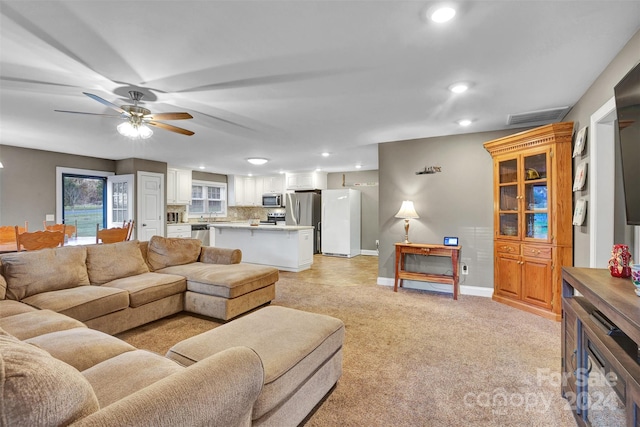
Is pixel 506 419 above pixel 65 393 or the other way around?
the other way around

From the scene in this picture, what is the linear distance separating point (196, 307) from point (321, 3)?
3050 mm

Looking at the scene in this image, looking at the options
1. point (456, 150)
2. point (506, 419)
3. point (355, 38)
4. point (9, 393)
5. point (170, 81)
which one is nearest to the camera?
point (9, 393)

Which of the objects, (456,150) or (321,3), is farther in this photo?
(456,150)

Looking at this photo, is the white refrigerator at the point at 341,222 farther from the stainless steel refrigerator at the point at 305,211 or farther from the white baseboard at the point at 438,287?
the white baseboard at the point at 438,287

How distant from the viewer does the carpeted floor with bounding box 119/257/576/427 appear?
A: 5.68 feet

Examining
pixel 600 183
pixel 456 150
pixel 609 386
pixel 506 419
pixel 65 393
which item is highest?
pixel 456 150

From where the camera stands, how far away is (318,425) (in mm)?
1626

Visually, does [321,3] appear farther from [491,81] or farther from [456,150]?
[456,150]

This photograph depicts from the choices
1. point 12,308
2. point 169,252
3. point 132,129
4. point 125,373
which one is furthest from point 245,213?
point 125,373

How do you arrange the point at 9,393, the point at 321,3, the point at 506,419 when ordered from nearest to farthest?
the point at 9,393
the point at 321,3
the point at 506,419

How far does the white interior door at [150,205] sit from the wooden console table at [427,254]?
501cm

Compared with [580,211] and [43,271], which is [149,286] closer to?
[43,271]

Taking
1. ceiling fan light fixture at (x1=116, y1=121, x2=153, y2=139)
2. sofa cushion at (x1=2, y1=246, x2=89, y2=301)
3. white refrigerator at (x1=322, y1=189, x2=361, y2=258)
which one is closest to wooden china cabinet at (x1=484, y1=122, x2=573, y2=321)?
white refrigerator at (x1=322, y1=189, x2=361, y2=258)

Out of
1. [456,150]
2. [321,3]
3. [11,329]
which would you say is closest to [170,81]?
[321,3]
